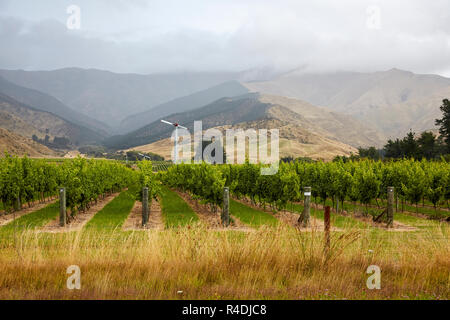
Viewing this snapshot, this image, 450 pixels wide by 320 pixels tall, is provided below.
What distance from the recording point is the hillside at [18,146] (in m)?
112

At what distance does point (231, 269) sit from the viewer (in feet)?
18.4

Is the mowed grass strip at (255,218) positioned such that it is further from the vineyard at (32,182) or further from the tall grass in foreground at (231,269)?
the vineyard at (32,182)

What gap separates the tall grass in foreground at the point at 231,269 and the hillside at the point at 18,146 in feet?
365

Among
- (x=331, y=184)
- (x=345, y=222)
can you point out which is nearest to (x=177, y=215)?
(x=331, y=184)

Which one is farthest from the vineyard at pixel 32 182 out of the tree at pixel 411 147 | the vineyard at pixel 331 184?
the tree at pixel 411 147

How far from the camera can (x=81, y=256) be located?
5.95m

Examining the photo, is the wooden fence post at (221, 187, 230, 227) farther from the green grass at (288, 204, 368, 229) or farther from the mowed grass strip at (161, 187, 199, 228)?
the green grass at (288, 204, 368, 229)

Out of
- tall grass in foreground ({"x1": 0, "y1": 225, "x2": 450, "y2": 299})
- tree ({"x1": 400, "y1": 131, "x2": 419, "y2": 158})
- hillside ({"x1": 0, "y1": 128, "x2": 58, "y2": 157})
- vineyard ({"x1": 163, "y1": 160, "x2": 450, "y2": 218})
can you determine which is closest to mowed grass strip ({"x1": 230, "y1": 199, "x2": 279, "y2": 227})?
vineyard ({"x1": 163, "y1": 160, "x2": 450, "y2": 218})

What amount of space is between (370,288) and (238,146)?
497ft

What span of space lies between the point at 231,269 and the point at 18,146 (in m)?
133

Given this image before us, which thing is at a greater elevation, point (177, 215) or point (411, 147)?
point (411, 147)
